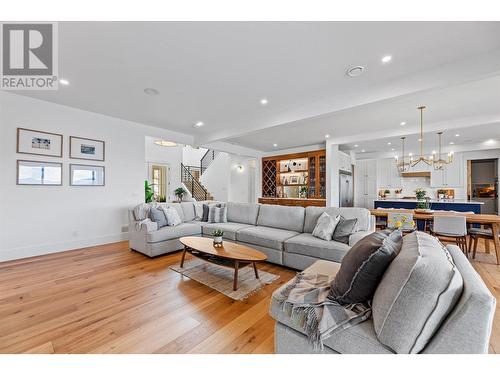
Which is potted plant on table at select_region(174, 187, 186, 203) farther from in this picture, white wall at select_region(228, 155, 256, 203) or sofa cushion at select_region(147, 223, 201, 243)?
sofa cushion at select_region(147, 223, 201, 243)

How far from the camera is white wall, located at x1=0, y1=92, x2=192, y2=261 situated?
11.2 feet

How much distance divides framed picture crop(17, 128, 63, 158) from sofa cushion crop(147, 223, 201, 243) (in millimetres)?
2273

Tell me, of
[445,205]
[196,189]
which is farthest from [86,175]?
[445,205]

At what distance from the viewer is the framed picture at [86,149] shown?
4.02 meters

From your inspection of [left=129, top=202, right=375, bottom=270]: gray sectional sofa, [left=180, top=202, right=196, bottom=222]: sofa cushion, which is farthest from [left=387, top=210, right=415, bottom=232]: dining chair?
[left=180, top=202, right=196, bottom=222]: sofa cushion

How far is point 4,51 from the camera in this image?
2.26 meters

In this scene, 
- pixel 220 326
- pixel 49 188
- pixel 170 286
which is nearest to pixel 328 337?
pixel 220 326

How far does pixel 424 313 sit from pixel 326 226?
215 cm

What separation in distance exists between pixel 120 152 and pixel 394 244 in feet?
16.5

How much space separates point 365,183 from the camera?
8297 millimetres

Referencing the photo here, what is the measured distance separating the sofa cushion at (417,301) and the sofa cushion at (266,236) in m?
2.13

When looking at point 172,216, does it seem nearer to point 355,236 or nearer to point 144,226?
point 144,226

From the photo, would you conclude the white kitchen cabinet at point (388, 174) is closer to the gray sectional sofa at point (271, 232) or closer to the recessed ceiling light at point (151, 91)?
the gray sectional sofa at point (271, 232)
